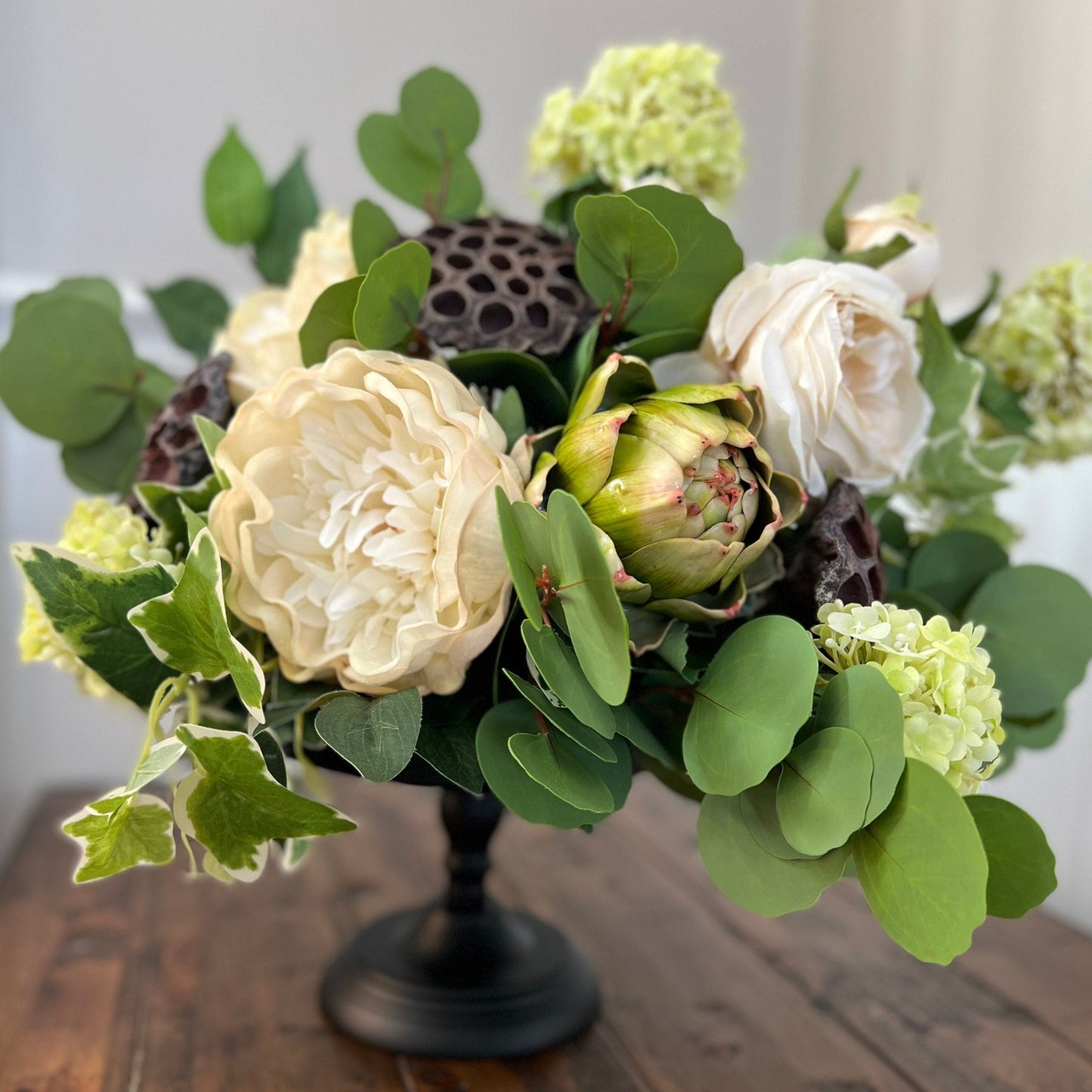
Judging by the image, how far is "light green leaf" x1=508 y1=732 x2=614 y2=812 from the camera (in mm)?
385

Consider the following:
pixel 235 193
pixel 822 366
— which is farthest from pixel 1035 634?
pixel 235 193

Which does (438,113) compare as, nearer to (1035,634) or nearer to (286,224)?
(286,224)

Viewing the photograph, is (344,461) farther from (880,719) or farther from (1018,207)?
(1018,207)

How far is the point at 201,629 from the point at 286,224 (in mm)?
369

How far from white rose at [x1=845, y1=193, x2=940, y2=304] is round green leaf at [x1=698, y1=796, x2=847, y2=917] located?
290 millimetres

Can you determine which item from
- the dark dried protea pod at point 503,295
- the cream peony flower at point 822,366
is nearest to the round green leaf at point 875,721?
the cream peony flower at point 822,366

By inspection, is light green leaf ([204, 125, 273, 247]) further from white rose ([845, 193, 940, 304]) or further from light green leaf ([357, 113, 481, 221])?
white rose ([845, 193, 940, 304])

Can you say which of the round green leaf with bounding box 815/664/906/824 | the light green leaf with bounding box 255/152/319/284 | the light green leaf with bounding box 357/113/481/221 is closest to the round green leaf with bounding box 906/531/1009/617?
the round green leaf with bounding box 815/664/906/824

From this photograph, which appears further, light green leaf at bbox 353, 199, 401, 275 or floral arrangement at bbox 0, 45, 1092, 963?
light green leaf at bbox 353, 199, 401, 275

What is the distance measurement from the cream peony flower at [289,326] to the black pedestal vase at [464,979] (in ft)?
0.79

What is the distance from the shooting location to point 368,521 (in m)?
0.43

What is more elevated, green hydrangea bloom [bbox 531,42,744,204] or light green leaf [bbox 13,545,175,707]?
→ green hydrangea bloom [bbox 531,42,744,204]

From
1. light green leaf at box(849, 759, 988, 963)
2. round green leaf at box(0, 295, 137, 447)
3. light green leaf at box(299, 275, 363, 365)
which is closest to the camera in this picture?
light green leaf at box(849, 759, 988, 963)

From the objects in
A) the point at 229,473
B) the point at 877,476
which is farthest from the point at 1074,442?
the point at 229,473
